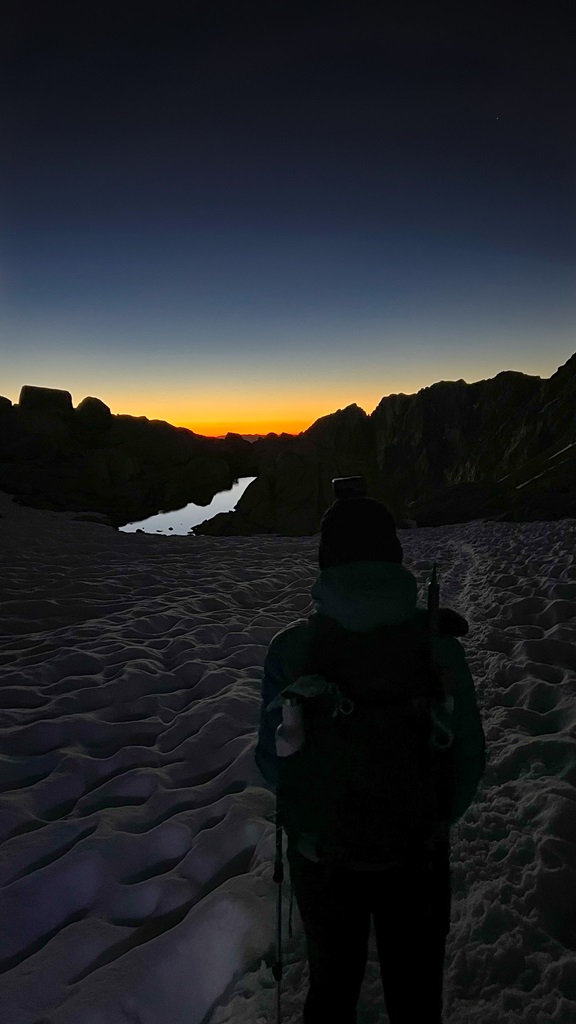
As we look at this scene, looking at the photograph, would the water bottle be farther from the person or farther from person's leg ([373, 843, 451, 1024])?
person's leg ([373, 843, 451, 1024])

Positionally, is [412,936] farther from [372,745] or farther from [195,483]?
[195,483]

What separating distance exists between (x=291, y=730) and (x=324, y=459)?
45607 mm

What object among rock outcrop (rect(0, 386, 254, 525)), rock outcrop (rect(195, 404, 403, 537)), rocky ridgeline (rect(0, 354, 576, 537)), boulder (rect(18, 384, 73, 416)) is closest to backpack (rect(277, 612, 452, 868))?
rocky ridgeline (rect(0, 354, 576, 537))

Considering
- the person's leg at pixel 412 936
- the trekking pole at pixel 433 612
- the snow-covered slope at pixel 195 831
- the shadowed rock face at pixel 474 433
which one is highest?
the shadowed rock face at pixel 474 433

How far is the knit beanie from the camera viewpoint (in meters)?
1.56

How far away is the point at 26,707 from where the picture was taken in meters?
4.48

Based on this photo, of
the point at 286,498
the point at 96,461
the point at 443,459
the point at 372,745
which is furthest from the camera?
the point at 443,459

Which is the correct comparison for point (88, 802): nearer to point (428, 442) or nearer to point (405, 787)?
point (405, 787)

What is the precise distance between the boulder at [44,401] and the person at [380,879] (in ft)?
157

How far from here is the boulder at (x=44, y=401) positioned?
44.5 meters

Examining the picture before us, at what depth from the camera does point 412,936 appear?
143 cm

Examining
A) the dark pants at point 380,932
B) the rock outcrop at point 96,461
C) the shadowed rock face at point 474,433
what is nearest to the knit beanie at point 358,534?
the dark pants at point 380,932

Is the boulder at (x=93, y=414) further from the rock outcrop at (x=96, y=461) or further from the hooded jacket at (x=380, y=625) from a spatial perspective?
the hooded jacket at (x=380, y=625)

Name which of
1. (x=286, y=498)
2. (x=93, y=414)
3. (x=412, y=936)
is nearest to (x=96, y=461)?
(x=93, y=414)
